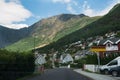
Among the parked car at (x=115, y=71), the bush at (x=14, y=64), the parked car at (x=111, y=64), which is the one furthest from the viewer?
the parked car at (x=111, y=64)

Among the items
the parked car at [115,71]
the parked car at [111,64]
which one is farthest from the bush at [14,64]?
the parked car at [115,71]

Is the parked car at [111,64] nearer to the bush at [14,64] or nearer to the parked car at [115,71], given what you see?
the parked car at [115,71]

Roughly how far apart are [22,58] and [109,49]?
57.0 metres

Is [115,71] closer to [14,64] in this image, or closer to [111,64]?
[111,64]

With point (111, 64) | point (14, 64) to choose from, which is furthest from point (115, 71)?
point (14, 64)

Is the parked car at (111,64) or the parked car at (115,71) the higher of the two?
the parked car at (111,64)

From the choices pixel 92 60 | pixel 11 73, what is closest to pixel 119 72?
pixel 11 73

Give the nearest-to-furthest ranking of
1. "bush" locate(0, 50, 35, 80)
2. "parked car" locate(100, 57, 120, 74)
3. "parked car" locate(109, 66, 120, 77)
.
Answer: "bush" locate(0, 50, 35, 80)
"parked car" locate(109, 66, 120, 77)
"parked car" locate(100, 57, 120, 74)

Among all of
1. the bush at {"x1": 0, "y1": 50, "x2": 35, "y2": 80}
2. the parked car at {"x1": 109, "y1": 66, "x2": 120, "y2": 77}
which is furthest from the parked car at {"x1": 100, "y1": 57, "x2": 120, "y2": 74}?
the bush at {"x1": 0, "y1": 50, "x2": 35, "y2": 80}

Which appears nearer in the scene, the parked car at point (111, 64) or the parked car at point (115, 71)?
the parked car at point (115, 71)

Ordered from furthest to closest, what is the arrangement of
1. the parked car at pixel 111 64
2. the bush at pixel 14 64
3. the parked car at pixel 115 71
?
the parked car at pixel 111 64 → the parked car at pixel 115 71 → the bush at pixel 14 64

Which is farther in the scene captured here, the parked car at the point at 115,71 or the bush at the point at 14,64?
the parked car at the point at 115,71

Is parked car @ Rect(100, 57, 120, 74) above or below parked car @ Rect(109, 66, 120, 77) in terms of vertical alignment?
above

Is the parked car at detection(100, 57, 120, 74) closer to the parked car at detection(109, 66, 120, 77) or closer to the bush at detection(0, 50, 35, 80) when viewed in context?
the parked car at detection(109, 66, 120, 77)
